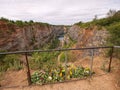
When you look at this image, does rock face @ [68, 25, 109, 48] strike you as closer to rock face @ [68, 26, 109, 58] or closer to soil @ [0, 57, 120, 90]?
rock face @ [68, 26, 109, 58]

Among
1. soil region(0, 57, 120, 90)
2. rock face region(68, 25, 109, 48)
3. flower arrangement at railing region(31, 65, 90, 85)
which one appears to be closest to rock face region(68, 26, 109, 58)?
rock face region(68, 25, 109, 48)

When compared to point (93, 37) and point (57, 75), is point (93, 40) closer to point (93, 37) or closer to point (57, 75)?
point (93, 37)

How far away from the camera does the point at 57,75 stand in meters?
4.66

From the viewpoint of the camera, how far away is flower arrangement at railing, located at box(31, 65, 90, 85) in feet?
14.7

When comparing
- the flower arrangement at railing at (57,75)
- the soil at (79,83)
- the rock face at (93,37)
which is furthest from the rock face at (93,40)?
the flower arrangement at railing at (57,75)

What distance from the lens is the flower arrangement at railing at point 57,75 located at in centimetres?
448

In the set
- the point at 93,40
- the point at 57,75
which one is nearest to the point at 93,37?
the point at 93,40

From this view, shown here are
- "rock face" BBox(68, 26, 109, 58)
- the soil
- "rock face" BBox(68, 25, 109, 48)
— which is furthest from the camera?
"rock face" BBox(68, 25, 109, 48)

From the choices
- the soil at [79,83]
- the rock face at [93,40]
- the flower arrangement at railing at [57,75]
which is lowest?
the soil at [79,83]

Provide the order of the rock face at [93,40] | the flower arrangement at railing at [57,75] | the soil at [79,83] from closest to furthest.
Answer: the soil at [79,83] → the flower arrangement at railing at [57,75] → the rock face at [93,40]

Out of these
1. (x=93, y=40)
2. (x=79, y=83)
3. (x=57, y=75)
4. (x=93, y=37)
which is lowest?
(x=79, y=83)

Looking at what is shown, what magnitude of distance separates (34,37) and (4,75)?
2626 centimetres

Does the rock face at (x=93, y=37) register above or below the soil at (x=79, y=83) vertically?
above

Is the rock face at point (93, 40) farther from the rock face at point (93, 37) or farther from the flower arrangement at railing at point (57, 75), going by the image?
the flower arrangement at railing at point (57, 75)
